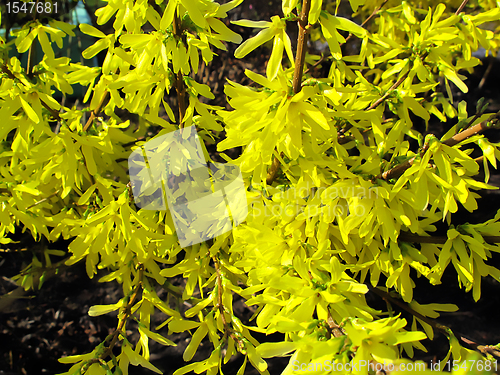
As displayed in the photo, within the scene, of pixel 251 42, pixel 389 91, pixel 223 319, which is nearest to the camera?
pixel 251 42

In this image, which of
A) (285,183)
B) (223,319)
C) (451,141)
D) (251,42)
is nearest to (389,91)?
(451,141)

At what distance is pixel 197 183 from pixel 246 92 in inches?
17.0

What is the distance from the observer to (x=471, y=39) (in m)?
1.15

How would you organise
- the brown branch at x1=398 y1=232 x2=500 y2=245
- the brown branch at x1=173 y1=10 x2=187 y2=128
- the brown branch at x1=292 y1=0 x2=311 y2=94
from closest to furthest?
1. the brown branch at x1=292 y1=0 x2=311 y2=94
2. the brown branch at x1=173 y1=10 x2=187 y2=128
3. the brown branch at x1=398 y1=232 x2=500 y2=245

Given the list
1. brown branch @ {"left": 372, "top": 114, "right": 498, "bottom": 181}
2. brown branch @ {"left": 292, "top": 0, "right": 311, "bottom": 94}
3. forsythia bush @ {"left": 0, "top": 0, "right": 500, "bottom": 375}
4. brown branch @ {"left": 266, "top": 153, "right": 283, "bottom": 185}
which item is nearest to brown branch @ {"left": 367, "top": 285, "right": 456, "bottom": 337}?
forsythia bush @ {"left": 0, "top": 0, "right": 500, "bottom": 375}

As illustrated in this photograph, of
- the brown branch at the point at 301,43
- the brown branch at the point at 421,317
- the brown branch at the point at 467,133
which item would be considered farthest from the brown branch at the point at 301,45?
the brown branch at the point at 421,317

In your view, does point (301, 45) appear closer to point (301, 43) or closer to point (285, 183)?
point (301, 43)

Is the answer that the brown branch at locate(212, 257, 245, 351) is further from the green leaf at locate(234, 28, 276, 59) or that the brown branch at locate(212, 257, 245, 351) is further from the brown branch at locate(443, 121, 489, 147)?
the brown branch at locate(443, 121, 489, 147)

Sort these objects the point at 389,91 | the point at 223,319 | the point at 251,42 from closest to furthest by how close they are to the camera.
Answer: the point at 251,42 < the point at 223,319 < the point at 389,91

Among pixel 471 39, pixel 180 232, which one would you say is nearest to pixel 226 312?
pixel 180 232

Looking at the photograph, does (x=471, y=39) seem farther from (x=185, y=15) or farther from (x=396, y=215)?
(x=185, y=15)

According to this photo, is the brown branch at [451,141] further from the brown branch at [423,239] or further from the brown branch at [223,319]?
the brown branch at [223,319]

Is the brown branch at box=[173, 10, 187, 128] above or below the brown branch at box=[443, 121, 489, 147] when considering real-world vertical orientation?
above

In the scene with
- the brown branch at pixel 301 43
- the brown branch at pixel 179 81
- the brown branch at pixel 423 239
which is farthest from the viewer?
the brown branch at pixel 423 239
